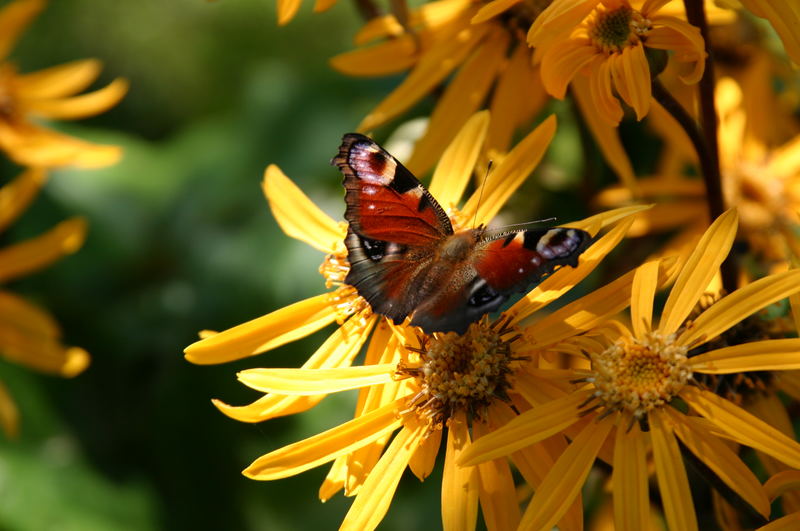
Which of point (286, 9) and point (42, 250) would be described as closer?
point (286, 9)

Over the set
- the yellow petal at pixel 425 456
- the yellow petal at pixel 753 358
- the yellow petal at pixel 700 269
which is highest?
the yellow petal at pixel 700 269

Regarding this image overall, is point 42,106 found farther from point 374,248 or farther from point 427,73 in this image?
point 374,248

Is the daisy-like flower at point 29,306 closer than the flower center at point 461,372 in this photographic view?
No

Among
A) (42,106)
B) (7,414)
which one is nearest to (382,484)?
(7,414)

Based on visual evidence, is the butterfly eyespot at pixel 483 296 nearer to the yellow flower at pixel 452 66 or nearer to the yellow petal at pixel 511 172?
the yellow petal at pixel 511 172

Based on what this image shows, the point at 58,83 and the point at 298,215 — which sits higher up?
the point at 58,83

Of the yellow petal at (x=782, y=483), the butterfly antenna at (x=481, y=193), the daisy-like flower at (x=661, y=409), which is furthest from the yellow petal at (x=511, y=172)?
the yellow petal at (x=782, y=483)

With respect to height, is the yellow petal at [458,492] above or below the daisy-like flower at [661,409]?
below
